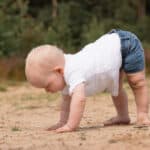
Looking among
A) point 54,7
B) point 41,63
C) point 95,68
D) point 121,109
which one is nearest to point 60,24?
point 54,7

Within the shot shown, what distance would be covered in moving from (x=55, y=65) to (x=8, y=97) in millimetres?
4685

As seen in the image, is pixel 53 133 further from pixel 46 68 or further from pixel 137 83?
pixel 137 83

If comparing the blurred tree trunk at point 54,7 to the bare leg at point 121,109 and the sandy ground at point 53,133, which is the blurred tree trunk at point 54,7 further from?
the bare leg at point 121,109

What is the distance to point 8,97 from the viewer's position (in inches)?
388

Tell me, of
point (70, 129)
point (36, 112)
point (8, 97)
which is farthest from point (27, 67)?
point (8, 97)

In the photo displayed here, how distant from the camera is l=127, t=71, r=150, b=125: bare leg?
5488 millimetres

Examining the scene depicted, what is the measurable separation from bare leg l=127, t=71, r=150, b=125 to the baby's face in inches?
21.7

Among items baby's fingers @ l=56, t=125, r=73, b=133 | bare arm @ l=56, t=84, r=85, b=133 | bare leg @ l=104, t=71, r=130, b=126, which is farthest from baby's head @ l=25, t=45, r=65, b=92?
bare leg @ l=104, t=71, r=130, b=126

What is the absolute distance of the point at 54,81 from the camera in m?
5.24

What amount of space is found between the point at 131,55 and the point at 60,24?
10.5 meters

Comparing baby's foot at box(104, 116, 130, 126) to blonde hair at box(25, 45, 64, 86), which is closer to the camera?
blonde hair at box(25, 45, 64, 86)

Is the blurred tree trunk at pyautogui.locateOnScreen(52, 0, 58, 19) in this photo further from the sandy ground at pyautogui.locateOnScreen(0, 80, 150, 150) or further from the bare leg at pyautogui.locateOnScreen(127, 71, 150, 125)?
the bare leg at pyautogui.locateOnScreen(127, 71, 150, 125)

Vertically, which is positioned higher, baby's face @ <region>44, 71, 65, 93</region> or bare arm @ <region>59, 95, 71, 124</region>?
baby's face @ <region>44, 71, 65, 93</region>

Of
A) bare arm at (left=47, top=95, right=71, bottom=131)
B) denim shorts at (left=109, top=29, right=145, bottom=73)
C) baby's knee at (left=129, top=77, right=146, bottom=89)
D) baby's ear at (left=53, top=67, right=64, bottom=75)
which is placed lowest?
bare arm at (left=47, top=95, right=71, bottom=131)
